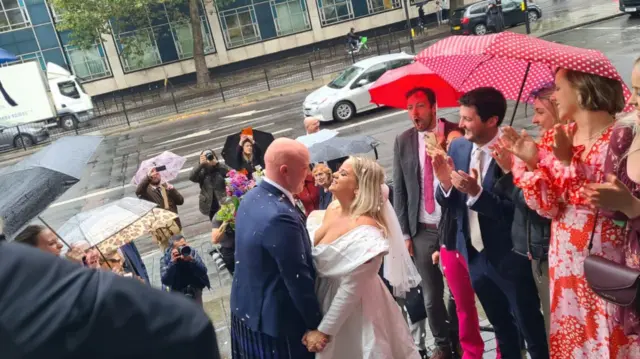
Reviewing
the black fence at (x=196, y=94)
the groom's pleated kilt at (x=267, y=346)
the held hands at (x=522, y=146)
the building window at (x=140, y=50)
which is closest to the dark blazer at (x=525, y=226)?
the held hands at (x=522, y=146)

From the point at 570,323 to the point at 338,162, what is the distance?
2859 millimetres

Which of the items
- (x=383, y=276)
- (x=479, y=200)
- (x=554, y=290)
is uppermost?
(x=479, y=200)

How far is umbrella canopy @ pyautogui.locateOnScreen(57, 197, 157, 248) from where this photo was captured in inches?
156

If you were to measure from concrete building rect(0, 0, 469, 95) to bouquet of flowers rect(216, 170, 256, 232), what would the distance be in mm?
31171

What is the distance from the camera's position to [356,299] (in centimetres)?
320

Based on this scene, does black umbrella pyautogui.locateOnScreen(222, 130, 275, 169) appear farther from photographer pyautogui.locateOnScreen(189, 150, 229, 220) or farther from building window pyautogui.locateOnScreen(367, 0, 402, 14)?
building window pyautogui.locateOnScreen(367, 0, 402, 14)

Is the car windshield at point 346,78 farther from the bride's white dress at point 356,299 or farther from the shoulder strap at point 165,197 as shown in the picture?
the bride's white dress at point 356,299

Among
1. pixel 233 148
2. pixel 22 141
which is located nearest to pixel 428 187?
pixel 233 148

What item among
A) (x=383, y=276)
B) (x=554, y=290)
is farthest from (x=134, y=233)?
(x=554, y=290)

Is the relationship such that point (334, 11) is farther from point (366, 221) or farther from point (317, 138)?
point (366, 221)

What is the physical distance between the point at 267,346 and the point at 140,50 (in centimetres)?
3345

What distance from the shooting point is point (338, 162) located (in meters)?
5.29

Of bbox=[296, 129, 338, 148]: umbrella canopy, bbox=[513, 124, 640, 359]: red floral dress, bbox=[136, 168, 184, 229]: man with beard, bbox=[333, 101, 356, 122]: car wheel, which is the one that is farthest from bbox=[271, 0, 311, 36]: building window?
bbox=[513, 124, 640, 359]: red floral dress

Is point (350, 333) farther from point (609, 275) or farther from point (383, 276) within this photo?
point (609, 275)
